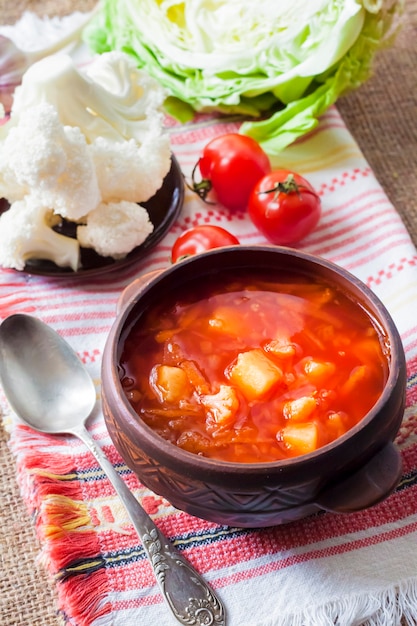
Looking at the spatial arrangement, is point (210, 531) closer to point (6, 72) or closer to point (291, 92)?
point (291, 92)

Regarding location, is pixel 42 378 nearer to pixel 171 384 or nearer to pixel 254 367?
pixel 171 384

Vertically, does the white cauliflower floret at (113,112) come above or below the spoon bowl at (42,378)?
above

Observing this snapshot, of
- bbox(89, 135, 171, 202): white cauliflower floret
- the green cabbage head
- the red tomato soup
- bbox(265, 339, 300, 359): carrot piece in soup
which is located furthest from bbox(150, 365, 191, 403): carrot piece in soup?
the green cabbage head

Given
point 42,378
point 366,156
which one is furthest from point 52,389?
point 366,156

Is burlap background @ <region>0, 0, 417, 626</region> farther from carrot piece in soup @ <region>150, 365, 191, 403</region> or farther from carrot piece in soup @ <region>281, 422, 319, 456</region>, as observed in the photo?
carrot piece in soup @ <region>281, 422, 319, 456</region>

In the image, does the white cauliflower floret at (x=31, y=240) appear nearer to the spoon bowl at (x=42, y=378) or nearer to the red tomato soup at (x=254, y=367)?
the spoon bowl at (x=42, y=378)

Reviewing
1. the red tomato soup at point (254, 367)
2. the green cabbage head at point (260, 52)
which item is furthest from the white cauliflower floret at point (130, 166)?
the red tomato soup at point (254, 367)

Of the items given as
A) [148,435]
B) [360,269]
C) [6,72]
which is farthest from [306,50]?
[148,435]
